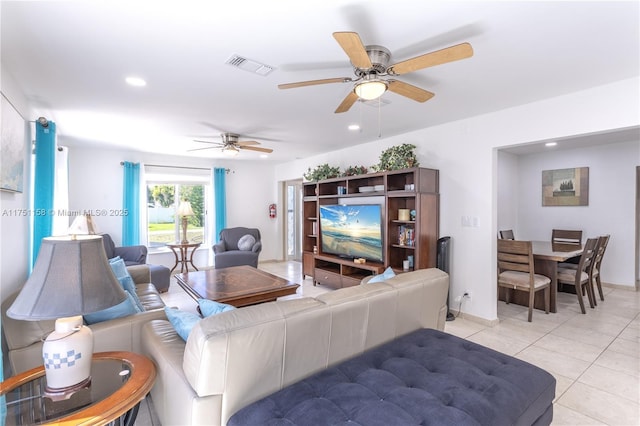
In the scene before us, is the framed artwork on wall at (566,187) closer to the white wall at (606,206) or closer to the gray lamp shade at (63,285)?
the white wall at (606,206)

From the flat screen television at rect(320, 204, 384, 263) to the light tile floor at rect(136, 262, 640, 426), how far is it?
1524 millimetres

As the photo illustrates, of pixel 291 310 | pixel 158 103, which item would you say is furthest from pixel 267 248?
pixel 291 310

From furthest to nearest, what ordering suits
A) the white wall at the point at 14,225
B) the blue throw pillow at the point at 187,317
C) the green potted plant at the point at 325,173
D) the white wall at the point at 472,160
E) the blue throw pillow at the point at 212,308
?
the green potted plant at the point at 325,173 < the white wall at the point at 472,160 < the white wall at the point at 14,225 < the blue throw pillow at the point at 212,308 < the blue throw pillow at the point at 187,317

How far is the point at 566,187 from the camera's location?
5.45 meters

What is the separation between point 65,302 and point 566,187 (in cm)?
693

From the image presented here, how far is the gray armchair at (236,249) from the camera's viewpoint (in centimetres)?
557

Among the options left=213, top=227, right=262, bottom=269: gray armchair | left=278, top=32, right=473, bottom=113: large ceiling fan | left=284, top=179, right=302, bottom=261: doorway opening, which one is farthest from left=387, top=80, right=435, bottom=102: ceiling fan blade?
left=284, top=179, right=302, bottom=261: doorway opening

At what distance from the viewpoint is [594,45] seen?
6.88 feet

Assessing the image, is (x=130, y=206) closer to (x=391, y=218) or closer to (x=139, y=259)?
(x=139, y=259)

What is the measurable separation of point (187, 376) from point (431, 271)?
71.2 inches

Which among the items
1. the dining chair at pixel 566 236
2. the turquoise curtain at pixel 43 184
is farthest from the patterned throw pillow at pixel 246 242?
the dining chair at pixel 566 236

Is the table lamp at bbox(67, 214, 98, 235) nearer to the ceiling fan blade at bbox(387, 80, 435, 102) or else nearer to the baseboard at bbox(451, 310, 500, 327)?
the ceiling fan blade at bbox(387, 80, 435, 102)

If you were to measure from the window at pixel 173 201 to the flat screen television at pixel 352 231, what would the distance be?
301 centimetres

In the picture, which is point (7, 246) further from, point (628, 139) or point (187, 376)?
point (628, 139)
